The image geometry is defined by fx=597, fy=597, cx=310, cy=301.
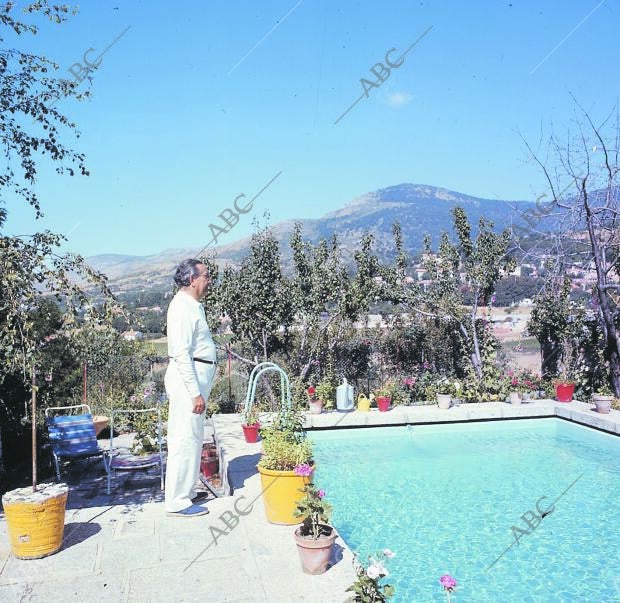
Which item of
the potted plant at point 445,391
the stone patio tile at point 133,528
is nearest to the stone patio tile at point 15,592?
the stone patio tile at point 133,528

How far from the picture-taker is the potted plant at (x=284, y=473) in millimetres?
4223

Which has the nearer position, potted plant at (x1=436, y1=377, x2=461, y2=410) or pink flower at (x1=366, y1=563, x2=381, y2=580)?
pink flower at (x1=366, y1=563, x2=381, y2=580)

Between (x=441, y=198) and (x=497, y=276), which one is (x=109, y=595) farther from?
(x=441, y=198)

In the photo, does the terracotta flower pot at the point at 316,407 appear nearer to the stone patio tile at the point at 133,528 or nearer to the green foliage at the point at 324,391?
the green foliage at the point at 324,391

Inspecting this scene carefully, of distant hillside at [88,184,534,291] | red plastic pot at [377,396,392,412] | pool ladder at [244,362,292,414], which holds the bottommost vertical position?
red plastic pot at [377,396,392,412]

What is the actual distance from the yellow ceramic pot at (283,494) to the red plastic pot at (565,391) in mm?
6949

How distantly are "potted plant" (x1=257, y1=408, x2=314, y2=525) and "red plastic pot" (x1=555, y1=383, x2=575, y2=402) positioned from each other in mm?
6648

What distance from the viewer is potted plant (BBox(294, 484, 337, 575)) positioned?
3420 mm

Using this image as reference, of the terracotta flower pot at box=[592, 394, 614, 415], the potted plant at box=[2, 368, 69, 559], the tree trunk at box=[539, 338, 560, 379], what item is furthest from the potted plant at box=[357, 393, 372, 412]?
the potted plant at box=[2, 368, 69, 559]

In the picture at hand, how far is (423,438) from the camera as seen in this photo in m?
8.85

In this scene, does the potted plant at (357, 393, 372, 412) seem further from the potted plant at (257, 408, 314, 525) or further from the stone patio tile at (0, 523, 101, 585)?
the stone patio tile at (0, 523, 101, 585)

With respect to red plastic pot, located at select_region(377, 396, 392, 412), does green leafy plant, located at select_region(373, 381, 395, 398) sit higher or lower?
higher

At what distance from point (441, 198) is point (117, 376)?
117 m

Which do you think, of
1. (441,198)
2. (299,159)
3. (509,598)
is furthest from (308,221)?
(509,598)
